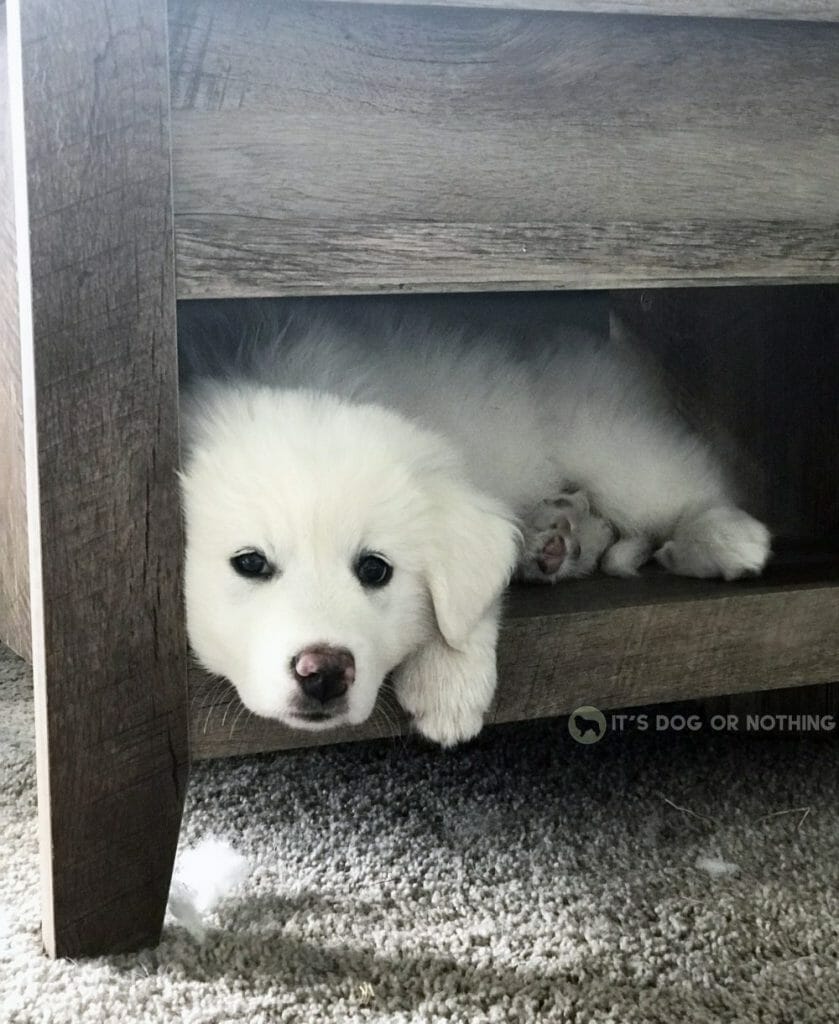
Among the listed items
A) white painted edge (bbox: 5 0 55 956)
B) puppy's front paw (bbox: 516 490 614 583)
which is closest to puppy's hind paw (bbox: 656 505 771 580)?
puppy's front paw (bbox: 516 490 614 583)

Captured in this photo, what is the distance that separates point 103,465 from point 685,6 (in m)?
0.84

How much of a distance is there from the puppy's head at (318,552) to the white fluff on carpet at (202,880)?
0.34 m

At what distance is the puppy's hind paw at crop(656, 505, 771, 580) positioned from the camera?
180 centimetres

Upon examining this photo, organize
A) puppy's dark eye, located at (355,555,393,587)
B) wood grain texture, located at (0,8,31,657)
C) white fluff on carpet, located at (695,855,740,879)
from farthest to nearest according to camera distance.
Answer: white fluff on carpet, located at (695,855,740,879) → wood grain texture, located at (0,8,31,657) → puppy's dark eye, located at (355,555,393,587)

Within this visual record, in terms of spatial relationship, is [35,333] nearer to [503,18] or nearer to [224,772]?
[503,18]

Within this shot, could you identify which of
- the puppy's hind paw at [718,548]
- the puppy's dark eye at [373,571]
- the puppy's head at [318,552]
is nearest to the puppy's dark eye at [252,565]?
the puppy's head at [318,552]

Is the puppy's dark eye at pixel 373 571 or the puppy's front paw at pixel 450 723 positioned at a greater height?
the puppy's dark eye at pixel 373 571

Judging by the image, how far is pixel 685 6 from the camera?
137 centimetres

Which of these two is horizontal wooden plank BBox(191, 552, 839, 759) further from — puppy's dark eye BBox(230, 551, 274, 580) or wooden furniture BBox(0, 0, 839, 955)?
puppy's dark eye BBox(230, 551, 274, 580)

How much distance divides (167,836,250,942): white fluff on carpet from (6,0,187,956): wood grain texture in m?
0.08

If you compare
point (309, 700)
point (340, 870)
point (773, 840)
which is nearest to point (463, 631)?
point (309, 700)

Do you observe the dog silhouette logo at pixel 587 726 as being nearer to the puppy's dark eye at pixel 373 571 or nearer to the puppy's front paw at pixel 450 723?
the puppy's front paw at pixel 450 723

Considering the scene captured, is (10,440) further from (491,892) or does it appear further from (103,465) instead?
(491,892)

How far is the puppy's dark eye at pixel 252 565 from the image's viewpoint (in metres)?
1.42
